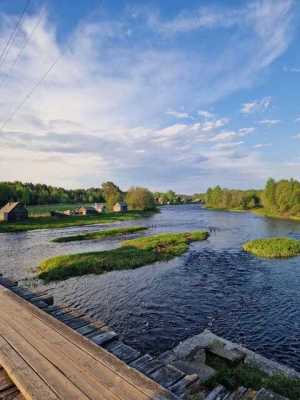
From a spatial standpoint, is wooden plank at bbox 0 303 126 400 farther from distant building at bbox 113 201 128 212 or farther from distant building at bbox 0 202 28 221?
distant building at bbox 113 201 128 212

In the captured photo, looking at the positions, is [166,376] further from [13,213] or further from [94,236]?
[13,213]

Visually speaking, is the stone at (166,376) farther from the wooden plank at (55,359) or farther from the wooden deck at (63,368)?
the wooden plank at (55,359)

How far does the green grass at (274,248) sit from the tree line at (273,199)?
6199 cm

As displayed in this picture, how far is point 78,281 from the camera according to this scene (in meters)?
25.8

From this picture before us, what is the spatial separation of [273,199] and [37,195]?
116 metres

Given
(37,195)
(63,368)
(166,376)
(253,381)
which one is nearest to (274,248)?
(253,381)

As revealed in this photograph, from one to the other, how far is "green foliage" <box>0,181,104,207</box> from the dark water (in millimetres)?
90753

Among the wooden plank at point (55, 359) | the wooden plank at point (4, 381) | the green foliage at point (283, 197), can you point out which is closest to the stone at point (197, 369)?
the wooden plank at point (55, 359)

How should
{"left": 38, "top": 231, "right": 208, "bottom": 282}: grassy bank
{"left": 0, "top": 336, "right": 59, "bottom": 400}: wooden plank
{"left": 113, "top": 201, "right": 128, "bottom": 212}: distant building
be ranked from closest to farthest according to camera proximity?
{"left": 0, "top": 336, "right": 59, "bottom": 400}: wooden plank → {"left": 38, "top": 231, "right": 208, "bottom": 282}: grassy bank → {"left": 113, "top": 201, "right": 128, "bottom": 212}: distant building

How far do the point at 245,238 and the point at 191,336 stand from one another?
3620 centimetres

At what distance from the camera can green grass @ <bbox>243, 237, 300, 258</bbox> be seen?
34.9 metres

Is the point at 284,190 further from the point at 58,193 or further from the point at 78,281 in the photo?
the point at 58,193

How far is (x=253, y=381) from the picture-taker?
31.6ft

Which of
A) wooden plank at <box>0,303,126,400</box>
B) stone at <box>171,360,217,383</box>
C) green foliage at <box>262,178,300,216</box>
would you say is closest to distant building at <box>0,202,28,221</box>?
wooden plank at <box>0,303,126,400</box>
